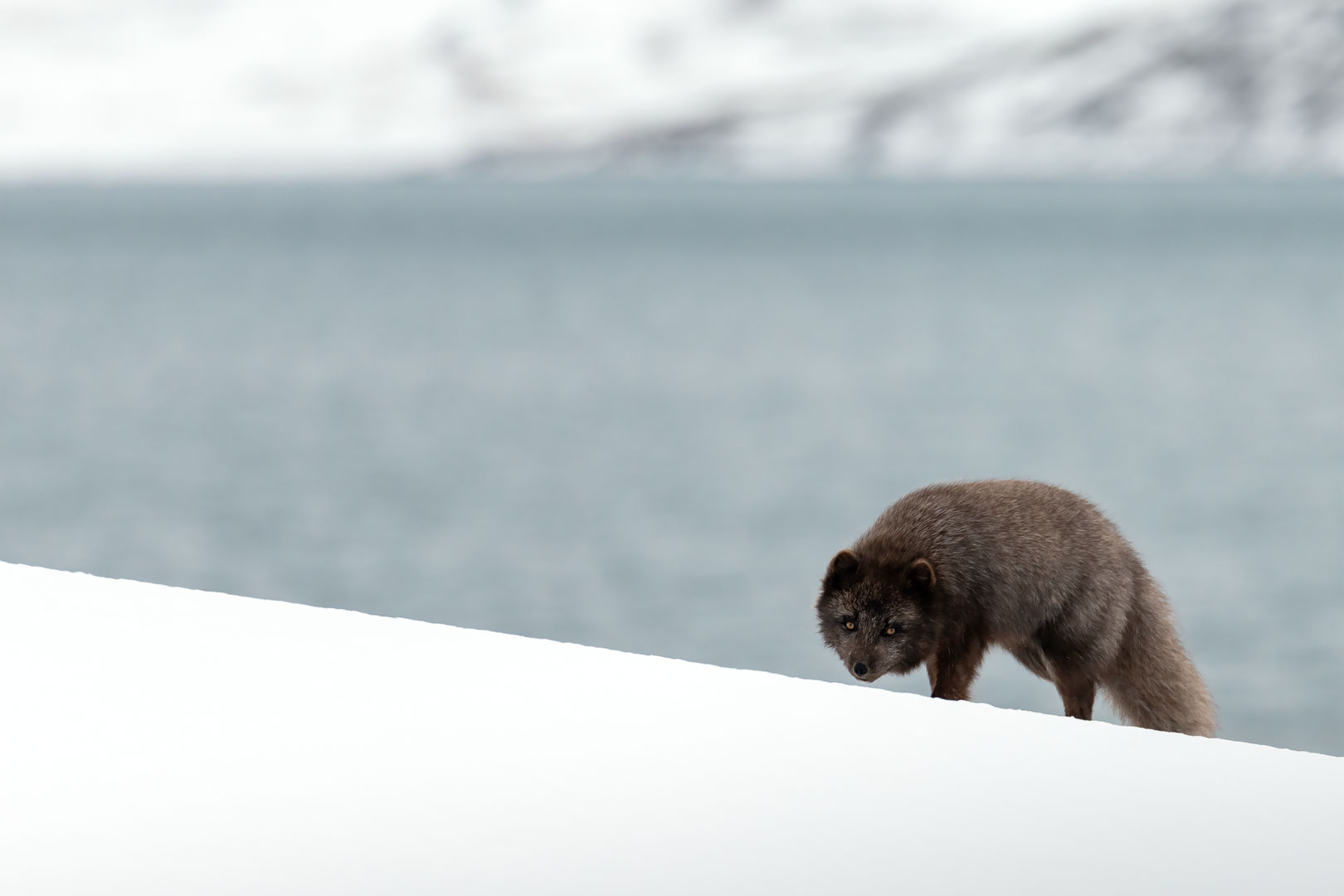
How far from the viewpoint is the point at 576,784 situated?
4.27 feet

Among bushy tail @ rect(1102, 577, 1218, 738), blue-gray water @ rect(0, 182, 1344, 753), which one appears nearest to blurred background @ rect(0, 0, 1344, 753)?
blue-gray water @ rect(0, 182, 1344, 753)

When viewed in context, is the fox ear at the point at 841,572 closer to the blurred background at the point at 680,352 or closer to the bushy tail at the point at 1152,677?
the bushy tail at the point at 1152,677

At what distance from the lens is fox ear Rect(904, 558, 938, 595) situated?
1462mm

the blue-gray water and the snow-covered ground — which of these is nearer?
the snow-covered ground

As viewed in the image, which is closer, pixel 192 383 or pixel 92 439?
pixel 92 439

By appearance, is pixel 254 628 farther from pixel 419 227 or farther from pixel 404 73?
pixel 419 227

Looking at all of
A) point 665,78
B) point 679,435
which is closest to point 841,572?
point 679,435

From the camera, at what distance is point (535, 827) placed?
1207 millimetres

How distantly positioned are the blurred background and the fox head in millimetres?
4341

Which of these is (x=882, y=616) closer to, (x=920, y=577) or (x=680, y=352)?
(x=920, y=577)

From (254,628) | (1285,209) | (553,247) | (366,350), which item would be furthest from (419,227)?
(254,628)

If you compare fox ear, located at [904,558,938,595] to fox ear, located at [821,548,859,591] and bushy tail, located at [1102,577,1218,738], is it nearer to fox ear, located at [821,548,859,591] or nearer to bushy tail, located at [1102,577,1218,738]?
fox ear, located at [821,548,859,591]

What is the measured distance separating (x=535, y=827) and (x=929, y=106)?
14389 millimetres

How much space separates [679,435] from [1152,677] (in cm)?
966
